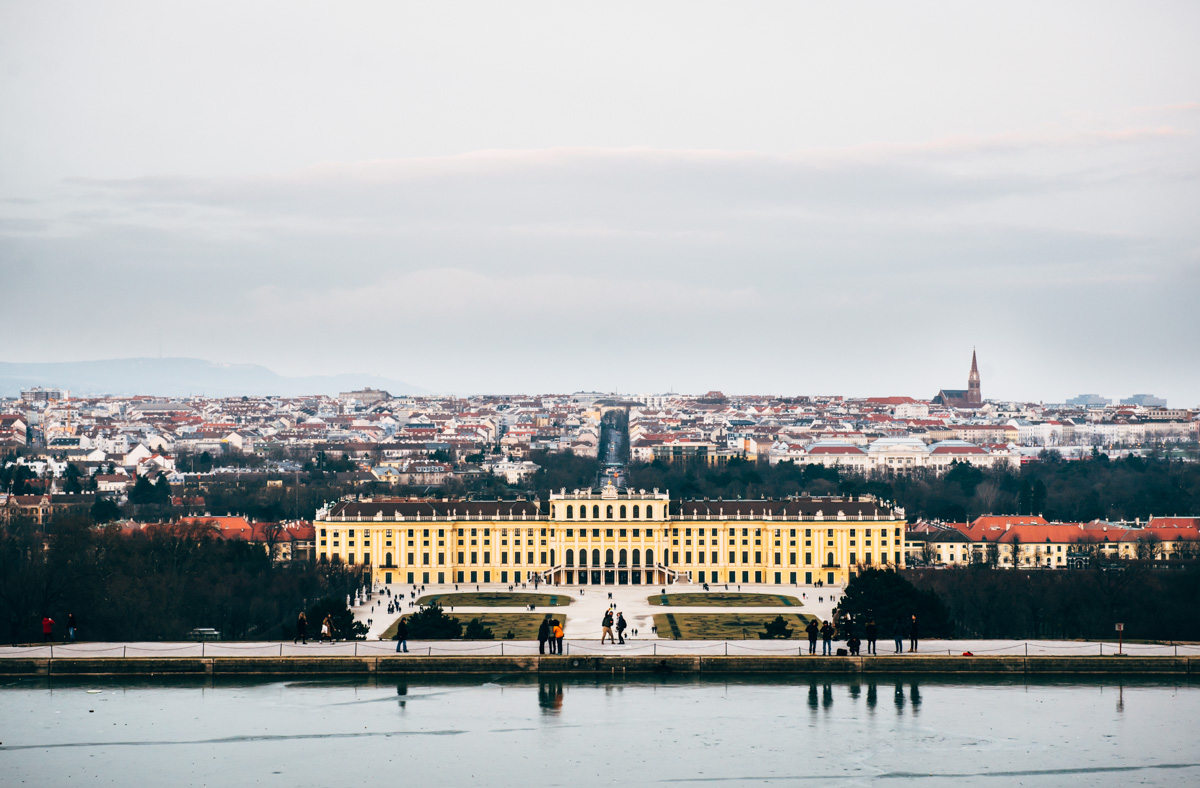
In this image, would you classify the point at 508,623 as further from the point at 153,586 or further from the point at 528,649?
the point at 528,649

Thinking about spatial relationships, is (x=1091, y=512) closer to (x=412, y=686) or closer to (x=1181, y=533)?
(x=1181, y=533)

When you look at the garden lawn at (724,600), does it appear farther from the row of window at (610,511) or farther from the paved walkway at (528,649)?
the paved walkway at (528,649)

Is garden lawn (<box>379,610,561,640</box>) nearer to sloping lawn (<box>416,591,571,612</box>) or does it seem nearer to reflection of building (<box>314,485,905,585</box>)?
sloping lawn (<box>416,591,571,612</box>)

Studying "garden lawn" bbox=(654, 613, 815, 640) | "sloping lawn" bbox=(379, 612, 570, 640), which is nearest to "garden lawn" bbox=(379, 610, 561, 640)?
"sloping lawn" bbox=(379, 612, 570, 640)

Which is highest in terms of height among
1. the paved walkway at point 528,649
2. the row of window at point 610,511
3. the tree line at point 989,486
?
the tree line at point 989,486

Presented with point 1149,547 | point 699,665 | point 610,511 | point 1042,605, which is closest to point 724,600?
point 610,511

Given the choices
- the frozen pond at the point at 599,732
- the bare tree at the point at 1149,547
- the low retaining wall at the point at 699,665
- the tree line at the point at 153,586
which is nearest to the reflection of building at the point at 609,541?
the bare tree at the point at 1149,547
